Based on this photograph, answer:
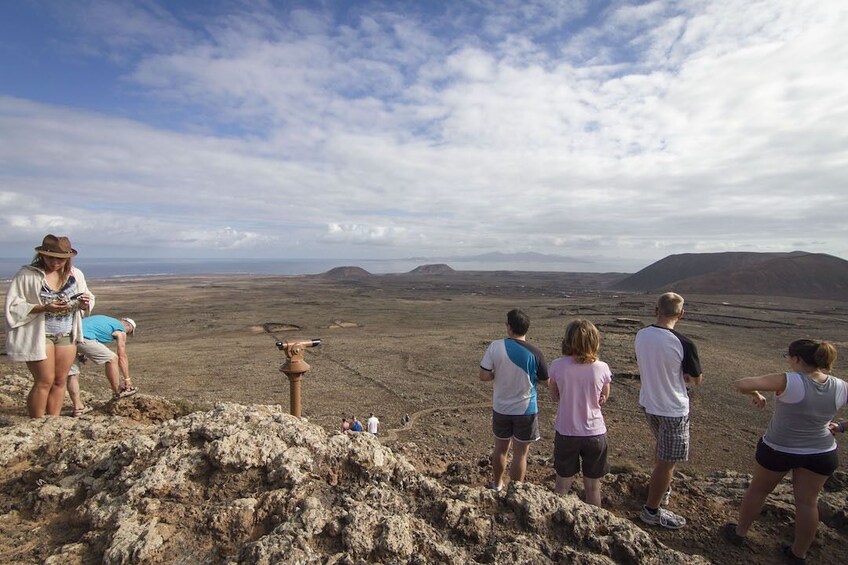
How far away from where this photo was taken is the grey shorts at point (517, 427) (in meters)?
3.88

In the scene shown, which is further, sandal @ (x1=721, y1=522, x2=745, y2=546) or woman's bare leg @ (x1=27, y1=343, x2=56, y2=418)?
woman's bare leg @ (x1=27, y1=343, x2=56, y2=418)

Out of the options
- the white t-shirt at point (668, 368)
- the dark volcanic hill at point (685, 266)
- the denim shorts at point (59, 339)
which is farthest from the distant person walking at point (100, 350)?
the dark volcanic hill at point (685, 266)

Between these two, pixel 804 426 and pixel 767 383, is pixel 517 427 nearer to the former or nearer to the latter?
pixel 767 383

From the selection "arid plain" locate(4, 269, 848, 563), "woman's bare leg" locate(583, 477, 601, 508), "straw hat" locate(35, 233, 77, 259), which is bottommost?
"arid plain" locate(4, 269, 848, 563)

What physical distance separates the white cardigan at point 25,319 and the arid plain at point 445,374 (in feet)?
4.43

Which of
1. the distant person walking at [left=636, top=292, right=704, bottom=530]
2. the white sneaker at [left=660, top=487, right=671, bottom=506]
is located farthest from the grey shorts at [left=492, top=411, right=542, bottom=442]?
the white sneaker at [left=660, top=487, right=671, bottom=506]

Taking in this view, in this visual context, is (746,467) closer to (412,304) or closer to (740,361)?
(740,361)

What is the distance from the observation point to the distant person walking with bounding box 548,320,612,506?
3.46m

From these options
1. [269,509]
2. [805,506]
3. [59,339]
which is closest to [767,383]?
[805,506]

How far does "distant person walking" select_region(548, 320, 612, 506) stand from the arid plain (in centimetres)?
65

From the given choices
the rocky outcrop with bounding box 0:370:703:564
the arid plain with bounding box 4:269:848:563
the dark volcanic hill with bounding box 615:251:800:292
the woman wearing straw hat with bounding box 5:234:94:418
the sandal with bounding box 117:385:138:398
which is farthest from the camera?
the dark volcanic hill with bounding box 615:251:800:292

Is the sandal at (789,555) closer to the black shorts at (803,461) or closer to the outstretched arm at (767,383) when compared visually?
the black shorts at (803,461)

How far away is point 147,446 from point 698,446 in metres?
9.89

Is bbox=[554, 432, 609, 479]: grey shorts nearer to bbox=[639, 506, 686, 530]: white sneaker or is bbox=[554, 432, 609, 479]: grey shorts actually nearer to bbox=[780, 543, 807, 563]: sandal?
bbox=[639, 506, 686, 530]: white sneaker
